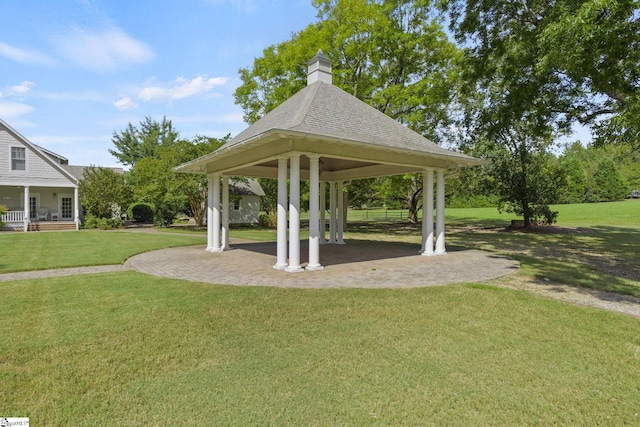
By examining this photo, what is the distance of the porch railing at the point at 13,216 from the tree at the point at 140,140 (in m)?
24.5

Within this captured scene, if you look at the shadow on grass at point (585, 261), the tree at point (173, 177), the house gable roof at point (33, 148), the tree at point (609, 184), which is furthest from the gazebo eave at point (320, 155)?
the tree at point (609, 184)

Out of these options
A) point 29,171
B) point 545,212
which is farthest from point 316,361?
point 29,171

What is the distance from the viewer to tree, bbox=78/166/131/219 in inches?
955

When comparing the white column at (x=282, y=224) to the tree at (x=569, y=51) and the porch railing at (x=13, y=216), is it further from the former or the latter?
the porch railing at (x=13, y=216)

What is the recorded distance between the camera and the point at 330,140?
7645mm

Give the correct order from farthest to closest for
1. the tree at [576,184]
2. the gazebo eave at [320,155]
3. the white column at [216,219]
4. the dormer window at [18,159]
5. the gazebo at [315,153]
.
→ the tree at [576,184]
the dormer window at [18,159]
the white column at [216,219]
the gazebo at [315,153]
the gazebo eave at [320,155]

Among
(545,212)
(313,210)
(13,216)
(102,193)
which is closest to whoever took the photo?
(313,210)

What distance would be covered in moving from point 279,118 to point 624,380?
8.78 m

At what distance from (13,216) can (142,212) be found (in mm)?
9510

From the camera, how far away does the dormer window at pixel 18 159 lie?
22516 mm

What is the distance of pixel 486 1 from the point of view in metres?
11.6

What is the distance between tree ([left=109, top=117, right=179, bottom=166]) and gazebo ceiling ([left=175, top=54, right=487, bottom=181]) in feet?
127

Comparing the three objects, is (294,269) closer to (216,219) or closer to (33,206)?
(216,219)

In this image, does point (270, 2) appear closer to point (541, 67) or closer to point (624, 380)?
point (541, 67)
